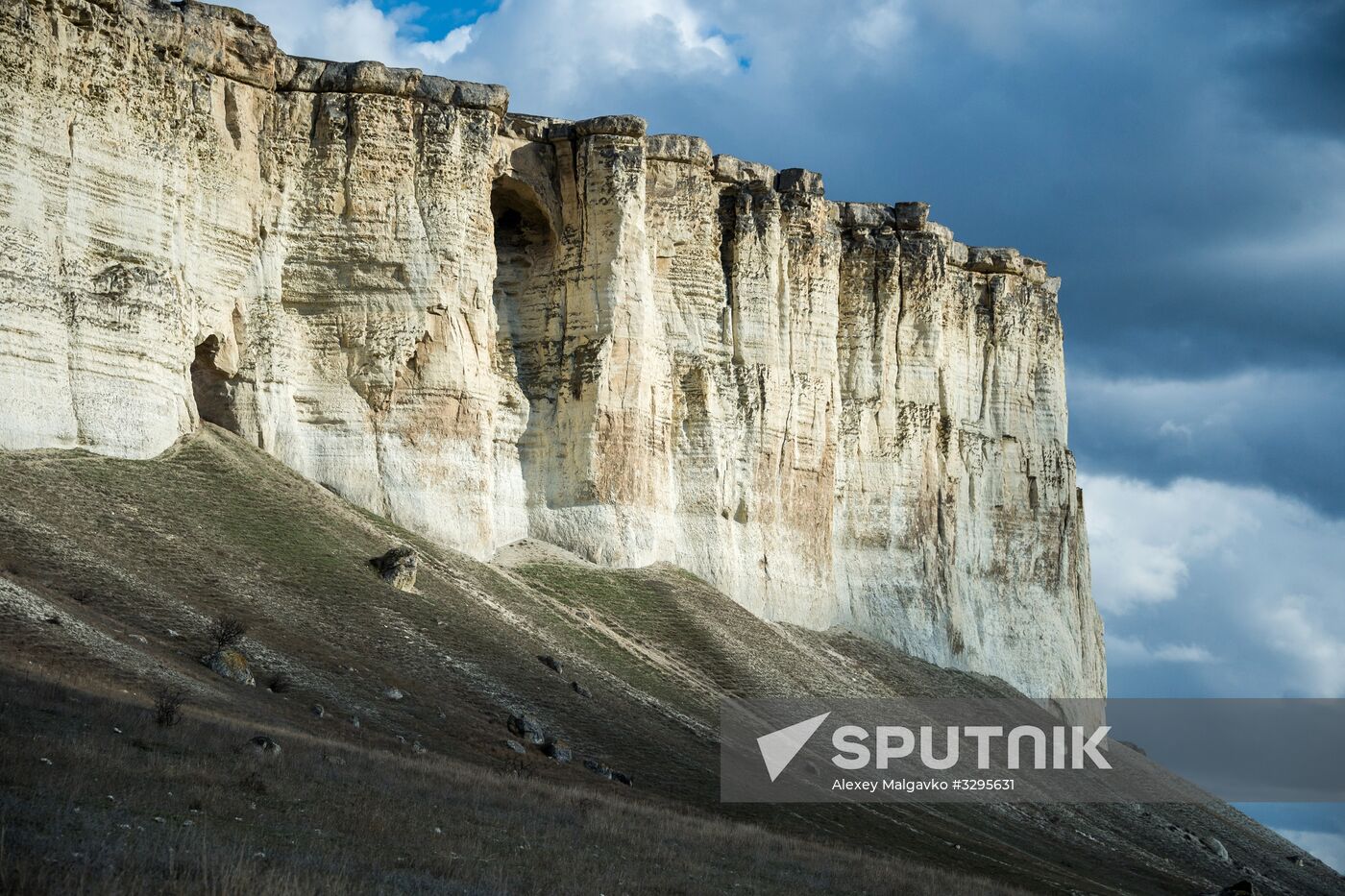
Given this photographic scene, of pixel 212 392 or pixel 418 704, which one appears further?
pixel 212 392

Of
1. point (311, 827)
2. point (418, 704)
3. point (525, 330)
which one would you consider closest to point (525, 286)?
point (525, 330)

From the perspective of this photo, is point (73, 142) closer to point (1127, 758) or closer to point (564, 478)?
point (564, 478)

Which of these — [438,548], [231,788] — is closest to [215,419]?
[438,548]

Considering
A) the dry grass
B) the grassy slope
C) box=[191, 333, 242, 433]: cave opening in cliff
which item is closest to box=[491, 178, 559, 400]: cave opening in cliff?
the grassy slope

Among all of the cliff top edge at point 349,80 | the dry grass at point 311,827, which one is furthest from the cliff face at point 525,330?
the dry grass at point 311,827

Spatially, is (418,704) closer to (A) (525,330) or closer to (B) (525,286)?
(A) (525,330)

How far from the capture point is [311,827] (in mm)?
17750

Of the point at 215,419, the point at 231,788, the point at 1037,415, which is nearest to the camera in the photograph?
the point at 231,788

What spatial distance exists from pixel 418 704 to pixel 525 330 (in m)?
24.9

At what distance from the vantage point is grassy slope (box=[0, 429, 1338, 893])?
18.3 m

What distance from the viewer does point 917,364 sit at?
223 ft

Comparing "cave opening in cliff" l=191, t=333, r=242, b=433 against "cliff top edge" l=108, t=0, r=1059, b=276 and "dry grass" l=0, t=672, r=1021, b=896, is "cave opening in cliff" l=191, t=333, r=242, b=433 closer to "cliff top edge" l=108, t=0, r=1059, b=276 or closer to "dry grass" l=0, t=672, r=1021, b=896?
"cliff top edge" l=108, t=0, r=1059, b=276

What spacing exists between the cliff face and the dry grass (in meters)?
18.7

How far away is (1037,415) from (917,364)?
8.49 metres
